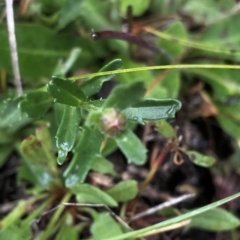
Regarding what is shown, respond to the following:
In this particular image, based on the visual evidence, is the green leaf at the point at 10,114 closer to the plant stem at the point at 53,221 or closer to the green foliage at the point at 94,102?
the green foliage at the point at 94,102

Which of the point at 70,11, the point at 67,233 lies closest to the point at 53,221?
the point at 67,233

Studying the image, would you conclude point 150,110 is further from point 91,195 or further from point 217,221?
point 217,221

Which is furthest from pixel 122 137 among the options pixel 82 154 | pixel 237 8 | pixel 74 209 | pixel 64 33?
pixel 237 8

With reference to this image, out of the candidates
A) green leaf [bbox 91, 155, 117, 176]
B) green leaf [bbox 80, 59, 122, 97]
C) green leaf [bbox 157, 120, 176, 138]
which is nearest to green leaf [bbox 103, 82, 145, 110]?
green leaf [bbox 80, 59, 122, 97]

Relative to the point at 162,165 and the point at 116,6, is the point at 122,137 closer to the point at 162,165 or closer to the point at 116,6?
the point at 162,165

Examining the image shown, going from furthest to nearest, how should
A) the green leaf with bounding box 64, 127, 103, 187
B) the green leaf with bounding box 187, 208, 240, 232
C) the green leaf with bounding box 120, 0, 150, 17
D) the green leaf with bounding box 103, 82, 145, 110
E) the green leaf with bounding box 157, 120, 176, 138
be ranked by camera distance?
1. the green leaf with bounding box 120, 0, 150, 17
2. the green leaf with bounding box 187, 208, 240, 232
3. the green leaf with bounding box 157, 120, 176, 138
4. the green leaf with bounding box 64, 127, 103, 187
5. the green leaf with bounding box 103, 82, 145, 110

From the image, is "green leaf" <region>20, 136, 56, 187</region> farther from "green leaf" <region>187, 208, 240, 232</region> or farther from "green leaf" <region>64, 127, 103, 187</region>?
"green leaf" <region>187, 208, 240, 232</region>
